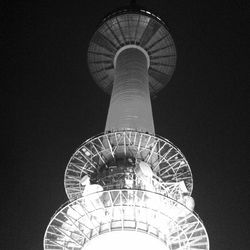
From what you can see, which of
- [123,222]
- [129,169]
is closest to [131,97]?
[129,169]

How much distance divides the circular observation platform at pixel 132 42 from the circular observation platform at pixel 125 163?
1613 cm

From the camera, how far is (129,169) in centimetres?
3412

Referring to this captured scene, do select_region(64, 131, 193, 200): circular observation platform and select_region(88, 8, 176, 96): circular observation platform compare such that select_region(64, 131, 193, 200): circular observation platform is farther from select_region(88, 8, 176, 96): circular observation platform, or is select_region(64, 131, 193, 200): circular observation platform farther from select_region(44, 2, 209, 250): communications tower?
select_region(88, 8, 176, 96): circular observation platform

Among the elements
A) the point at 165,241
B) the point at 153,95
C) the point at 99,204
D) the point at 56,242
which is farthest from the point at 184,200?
the point at 153,95

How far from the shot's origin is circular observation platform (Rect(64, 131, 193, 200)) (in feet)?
111

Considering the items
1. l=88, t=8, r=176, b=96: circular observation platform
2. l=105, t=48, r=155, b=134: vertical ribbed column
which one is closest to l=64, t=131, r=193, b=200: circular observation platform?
l=105, t=48, r=155, b=134: vertical ribbed column

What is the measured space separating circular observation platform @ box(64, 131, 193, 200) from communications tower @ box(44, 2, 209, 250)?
0.23 ft

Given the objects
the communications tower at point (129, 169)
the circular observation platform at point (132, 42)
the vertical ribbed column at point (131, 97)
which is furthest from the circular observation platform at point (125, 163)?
the circular observation platform at point (132, 42)

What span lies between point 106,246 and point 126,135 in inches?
390

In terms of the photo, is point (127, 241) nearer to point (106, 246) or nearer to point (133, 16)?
point (106, 246)

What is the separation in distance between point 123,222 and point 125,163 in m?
7.30

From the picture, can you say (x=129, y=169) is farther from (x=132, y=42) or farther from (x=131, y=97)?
(x=132, y=42)

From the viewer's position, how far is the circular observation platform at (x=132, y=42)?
163 ft

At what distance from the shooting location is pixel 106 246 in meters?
28.2
